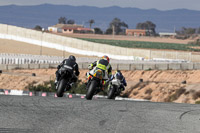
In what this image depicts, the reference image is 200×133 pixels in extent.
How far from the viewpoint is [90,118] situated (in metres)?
9.45

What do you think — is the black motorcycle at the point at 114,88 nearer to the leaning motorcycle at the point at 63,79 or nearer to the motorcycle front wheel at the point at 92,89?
the leaning motorcycle at the point at 63,79

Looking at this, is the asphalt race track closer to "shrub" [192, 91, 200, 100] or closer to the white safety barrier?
"shrub" [192, 91, 200, 100]

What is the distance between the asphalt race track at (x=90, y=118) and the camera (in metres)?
8.37

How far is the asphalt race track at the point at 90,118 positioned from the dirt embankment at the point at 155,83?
12888mm

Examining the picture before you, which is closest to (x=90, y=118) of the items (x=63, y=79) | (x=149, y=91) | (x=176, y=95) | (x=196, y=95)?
(x=63, y=79)

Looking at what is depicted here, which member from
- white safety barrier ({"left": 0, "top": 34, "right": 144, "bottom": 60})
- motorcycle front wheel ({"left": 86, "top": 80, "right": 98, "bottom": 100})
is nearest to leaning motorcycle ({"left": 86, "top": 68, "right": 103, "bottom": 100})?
motorcycle front wheel ({"left": 86, "top": 80, "right": 98, "bottom": 100})

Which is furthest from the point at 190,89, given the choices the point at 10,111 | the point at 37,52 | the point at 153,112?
the point at 37,52

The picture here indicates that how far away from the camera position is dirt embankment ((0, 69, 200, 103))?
2552cm

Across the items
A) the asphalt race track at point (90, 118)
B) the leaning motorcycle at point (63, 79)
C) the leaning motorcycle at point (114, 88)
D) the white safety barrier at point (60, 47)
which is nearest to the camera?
the asphalt race track at point (90, 118)

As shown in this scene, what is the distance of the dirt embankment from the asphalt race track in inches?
507

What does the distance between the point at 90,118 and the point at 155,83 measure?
20389mm

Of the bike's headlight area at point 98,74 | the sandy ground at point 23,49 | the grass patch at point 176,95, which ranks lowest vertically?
the grass patch at point 176,95

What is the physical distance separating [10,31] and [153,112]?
7309cm

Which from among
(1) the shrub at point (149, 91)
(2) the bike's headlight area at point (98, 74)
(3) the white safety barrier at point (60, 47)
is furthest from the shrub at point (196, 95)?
(3) the white safety barrier at point (60, 47)
